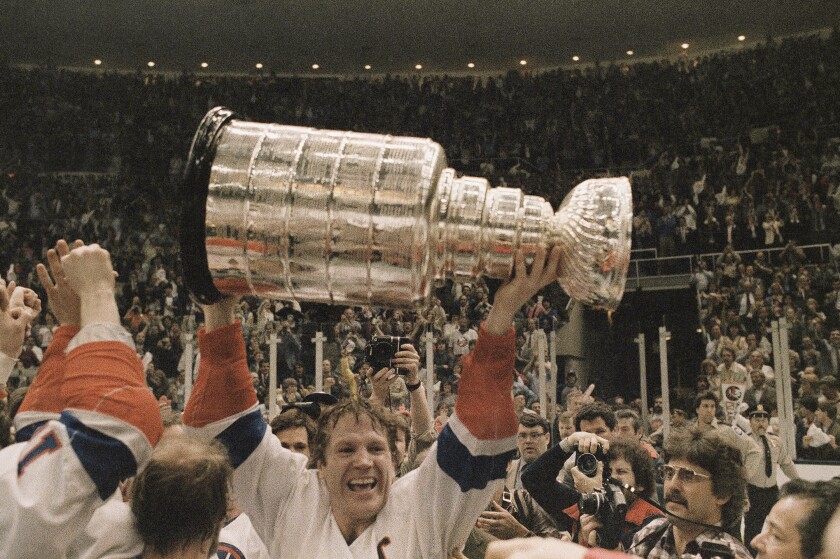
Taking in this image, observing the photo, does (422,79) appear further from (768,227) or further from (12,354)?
(12,354)

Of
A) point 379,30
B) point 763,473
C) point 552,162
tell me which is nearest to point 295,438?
point 763,473

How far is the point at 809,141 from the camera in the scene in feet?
48.7

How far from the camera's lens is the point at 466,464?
5.95ft

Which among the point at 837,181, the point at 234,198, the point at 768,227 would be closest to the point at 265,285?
the point at 234,198

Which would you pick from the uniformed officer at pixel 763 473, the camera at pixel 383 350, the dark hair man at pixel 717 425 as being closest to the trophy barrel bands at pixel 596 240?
the camera at pixel 383 350

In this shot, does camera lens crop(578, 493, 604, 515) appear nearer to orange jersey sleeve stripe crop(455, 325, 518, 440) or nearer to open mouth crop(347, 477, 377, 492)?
open mouth crop(347, 477, 377, 492)

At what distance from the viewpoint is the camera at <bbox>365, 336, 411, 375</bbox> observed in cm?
A: 288

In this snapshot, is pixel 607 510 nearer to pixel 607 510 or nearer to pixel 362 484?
pixel 607 510

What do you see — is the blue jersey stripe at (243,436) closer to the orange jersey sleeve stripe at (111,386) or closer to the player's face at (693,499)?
the orange jersey sleeve stripe at (111,386)

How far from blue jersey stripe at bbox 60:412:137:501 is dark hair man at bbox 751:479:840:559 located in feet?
4.63

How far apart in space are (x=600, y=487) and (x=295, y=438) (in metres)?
1.06

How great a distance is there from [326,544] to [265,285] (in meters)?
0.87

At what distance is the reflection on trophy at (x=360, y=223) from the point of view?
1.47m

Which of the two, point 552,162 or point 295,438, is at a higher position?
point 552,162
